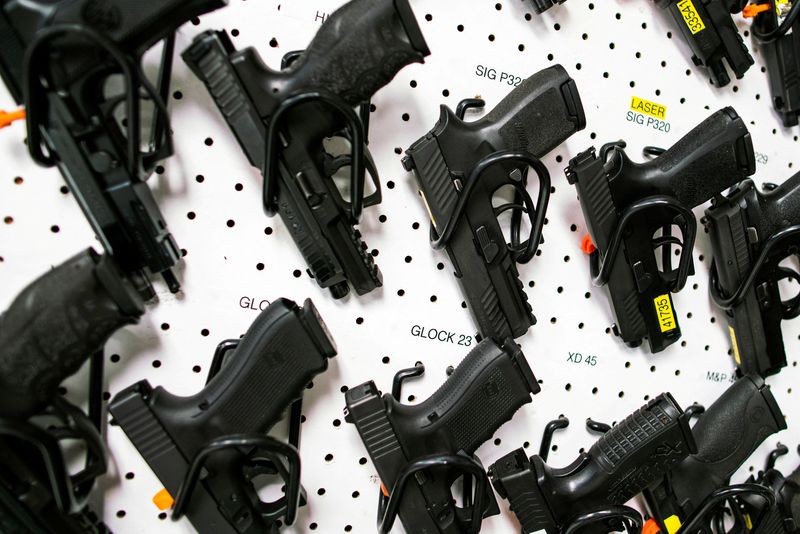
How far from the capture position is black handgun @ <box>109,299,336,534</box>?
2.56ft

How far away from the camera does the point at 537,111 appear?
953 mm

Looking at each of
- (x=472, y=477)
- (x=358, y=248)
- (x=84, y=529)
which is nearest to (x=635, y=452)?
(x=472, y=477)

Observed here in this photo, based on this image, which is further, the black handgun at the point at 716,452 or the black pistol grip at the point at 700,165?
the black handgun at the point at 716,452

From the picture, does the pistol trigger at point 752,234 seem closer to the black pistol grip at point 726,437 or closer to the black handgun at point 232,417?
the black pistol grip at point 726,437

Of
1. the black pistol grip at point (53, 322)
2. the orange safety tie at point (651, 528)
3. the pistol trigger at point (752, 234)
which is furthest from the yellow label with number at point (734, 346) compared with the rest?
the black pistol grip at point (53, 322)

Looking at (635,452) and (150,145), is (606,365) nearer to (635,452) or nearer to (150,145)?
(635,452)

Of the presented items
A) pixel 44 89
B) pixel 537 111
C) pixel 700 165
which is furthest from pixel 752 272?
pixel 44 89

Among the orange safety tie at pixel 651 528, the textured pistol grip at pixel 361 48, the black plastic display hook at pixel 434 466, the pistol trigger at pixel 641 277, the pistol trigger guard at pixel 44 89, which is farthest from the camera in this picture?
the orange safety tie at pixel 651 528

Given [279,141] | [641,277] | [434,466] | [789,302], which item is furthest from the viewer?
[789,302]

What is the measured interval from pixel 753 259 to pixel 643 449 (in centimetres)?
54

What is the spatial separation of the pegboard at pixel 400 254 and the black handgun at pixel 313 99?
0.28ft

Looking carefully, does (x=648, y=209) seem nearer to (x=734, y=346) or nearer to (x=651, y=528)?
(x=734, y=346)

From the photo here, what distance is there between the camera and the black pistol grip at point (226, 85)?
765 millimetres

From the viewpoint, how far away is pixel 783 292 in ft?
4.67
